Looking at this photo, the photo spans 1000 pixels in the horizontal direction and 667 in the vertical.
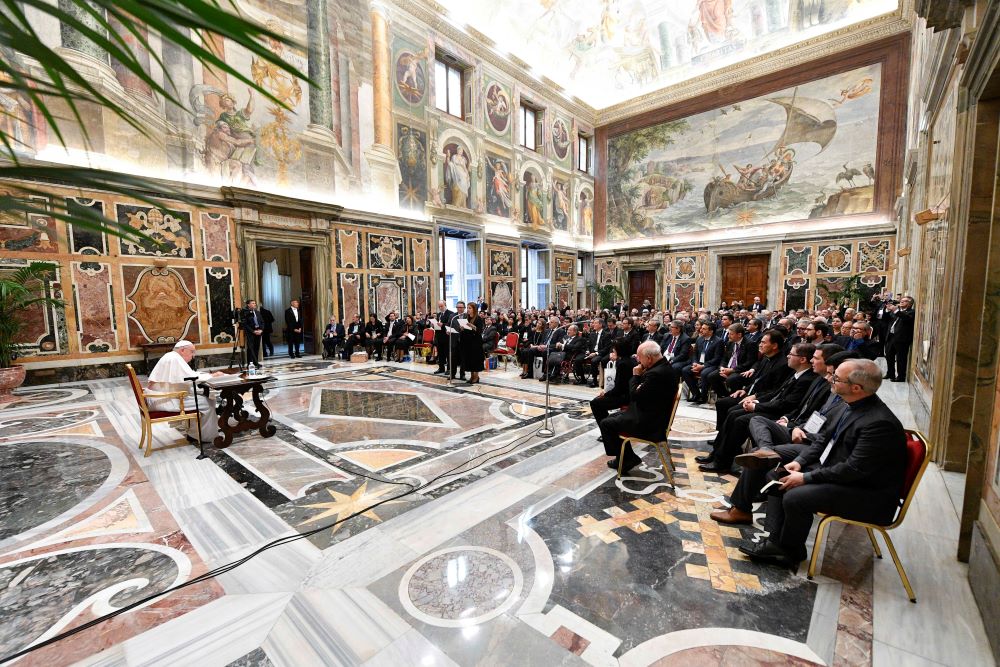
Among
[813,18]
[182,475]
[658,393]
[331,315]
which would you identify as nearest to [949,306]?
[658,393]

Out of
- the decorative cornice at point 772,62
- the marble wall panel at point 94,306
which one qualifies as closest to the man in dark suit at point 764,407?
the marble wall panel at point 94,306

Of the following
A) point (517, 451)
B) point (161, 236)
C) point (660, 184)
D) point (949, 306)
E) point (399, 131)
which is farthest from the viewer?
point (660, 184)

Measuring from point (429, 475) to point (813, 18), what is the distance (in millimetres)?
19185

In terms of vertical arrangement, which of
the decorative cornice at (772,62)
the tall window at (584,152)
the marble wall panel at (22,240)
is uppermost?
the decorative cornice at (772,62)

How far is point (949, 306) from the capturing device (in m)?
3.92

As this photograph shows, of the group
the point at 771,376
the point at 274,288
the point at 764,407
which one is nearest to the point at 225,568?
the point at 764,407

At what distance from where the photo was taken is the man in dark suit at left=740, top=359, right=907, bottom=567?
2570 millimetres

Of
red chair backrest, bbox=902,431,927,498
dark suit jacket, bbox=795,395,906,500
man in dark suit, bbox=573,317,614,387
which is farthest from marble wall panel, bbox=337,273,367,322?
red chair backrest, bbox=902,431,927,498

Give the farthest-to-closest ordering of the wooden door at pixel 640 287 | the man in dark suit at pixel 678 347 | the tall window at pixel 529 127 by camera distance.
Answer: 1. the wooden door at pixel 640 287
2. the tall window at pixel 529 127
3. the man in dark suit at pixel 678 347

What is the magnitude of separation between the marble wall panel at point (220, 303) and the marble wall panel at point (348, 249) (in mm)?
2592

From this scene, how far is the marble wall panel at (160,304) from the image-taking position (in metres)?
8.85

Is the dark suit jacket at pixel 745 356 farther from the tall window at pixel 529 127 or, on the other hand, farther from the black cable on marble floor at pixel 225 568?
the tall window at pixel 529 127

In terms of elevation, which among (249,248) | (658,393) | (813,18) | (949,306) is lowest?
(658,393)

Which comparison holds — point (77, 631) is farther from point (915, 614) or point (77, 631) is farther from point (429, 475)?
point (915, 614)
